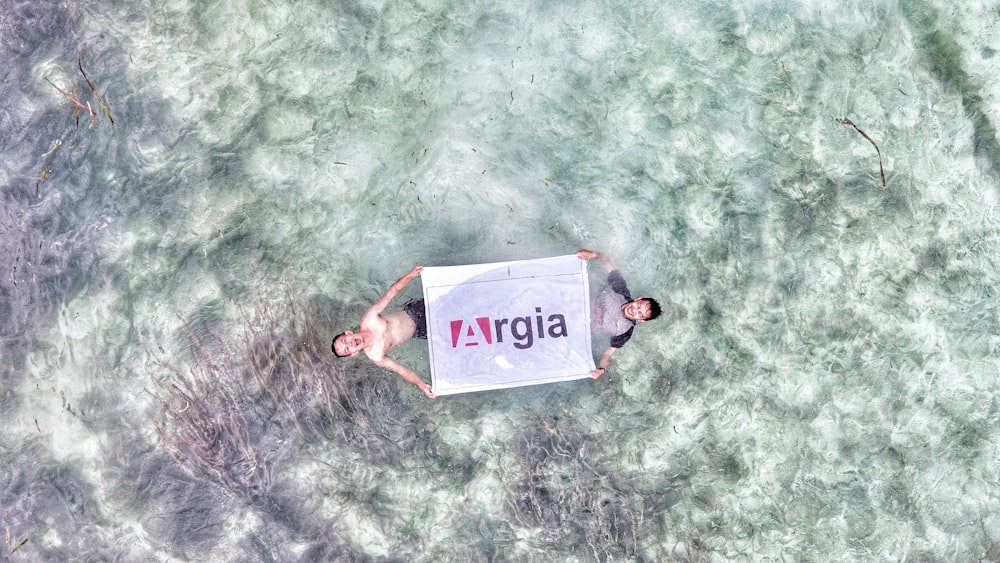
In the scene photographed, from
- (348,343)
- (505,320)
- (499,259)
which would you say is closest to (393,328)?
(348,343)

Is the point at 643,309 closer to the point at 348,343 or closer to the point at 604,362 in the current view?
the point at 604,362

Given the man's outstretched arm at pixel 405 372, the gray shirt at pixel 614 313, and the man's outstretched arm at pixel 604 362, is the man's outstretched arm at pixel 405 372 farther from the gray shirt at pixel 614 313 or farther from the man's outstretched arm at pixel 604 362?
the gray shirt at pixel 614 313

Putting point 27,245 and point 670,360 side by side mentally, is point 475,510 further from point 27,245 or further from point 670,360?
point 27,245

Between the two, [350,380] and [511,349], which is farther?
[350,380]

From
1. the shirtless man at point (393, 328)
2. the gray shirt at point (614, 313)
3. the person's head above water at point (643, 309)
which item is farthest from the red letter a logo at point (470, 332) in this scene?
the person's head above water at point (643, 309)

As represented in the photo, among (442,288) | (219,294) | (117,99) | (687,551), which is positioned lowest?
(687,551)

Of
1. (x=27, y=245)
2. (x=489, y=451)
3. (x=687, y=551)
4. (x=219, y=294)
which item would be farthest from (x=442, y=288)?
(x=27, y=245)

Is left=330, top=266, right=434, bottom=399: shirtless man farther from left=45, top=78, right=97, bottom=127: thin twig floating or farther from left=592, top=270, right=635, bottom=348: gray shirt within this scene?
left=45, top=78, right=97, bottom=127: thin twig floating
